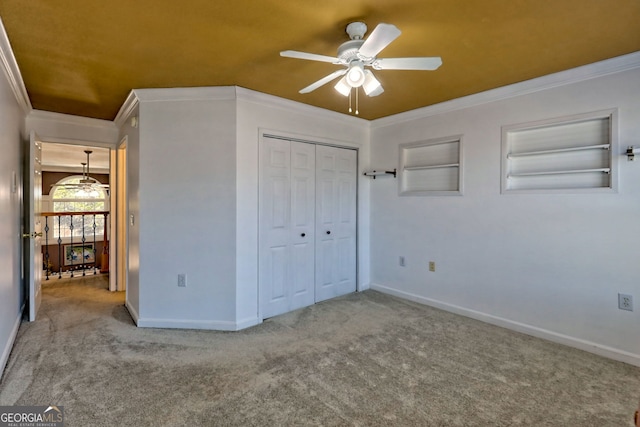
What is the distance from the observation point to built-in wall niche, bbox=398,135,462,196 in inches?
140

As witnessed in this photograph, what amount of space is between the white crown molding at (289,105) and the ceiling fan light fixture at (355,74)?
143cm

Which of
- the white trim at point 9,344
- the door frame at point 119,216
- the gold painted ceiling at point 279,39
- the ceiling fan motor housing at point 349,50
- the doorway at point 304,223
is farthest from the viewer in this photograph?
the door frame at point 119,216

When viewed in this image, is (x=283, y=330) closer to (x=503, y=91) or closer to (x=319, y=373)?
(x=319, y=373)

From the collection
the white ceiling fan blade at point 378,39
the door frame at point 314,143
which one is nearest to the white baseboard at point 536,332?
the door frame at point 314,143

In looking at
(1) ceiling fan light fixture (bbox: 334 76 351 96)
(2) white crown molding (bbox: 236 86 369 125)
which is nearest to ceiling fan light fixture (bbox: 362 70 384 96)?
(1) ceiling fan light fixture (bbox: 334 76 351 96)

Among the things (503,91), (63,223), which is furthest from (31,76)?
(63,223)

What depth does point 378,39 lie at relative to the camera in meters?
1.65

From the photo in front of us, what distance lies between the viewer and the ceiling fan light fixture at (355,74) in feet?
6.49

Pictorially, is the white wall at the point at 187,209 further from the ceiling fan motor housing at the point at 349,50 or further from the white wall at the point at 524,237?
the white wall at the point at 524,237

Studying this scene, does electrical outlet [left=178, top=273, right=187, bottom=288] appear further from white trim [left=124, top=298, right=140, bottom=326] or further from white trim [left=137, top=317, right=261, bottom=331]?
white trim [left=124, top=298, right=140, bottom=326]

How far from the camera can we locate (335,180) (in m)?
4.08

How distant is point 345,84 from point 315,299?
259 cm

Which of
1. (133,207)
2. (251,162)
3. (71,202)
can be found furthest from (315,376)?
(71,202)

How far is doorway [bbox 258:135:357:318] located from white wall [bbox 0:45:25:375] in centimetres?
199
